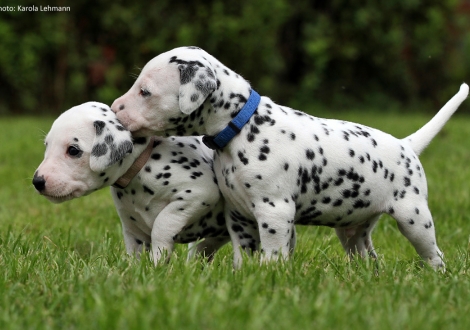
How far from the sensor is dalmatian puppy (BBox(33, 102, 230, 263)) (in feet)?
12.1

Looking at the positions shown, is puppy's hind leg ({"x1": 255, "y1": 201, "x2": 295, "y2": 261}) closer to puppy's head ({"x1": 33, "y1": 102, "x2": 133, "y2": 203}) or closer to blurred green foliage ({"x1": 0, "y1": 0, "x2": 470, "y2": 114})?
puppy's head ({"x1": 33, "y1": 102, "x2": 133, "y2": 203})

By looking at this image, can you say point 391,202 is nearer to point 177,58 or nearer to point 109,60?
point 177,58

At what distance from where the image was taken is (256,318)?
2605 millimetres

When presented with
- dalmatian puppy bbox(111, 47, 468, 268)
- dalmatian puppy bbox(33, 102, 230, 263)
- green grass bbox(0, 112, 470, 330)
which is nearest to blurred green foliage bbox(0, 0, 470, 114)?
green grass bbox(0, 112, 470, 330)

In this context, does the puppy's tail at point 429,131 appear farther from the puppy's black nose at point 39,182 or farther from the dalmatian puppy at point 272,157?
the puppy's black nose at point 39,182

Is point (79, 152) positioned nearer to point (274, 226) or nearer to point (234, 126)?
point (234, 126)

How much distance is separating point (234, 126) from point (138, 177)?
23.2 inches

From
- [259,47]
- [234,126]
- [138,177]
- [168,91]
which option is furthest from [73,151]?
[259,47]

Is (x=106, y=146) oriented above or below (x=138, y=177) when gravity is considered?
above

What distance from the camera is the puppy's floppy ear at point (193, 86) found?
3.58m

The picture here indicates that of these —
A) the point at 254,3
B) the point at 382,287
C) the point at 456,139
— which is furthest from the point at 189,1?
the point at 382,287

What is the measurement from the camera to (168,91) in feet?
12.0

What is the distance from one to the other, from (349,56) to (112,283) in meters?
14.8

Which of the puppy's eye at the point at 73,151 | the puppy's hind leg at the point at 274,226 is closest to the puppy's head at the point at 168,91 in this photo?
the puppy's eye at the point at 73,151
